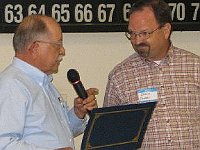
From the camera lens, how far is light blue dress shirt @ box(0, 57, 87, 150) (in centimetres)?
171

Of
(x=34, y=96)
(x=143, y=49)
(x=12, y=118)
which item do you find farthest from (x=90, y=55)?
(x=12, y=118)

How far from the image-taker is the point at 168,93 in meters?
2.33

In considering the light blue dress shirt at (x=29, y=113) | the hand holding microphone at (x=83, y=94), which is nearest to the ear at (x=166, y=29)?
the hand holding microphone at (x=83, y=94)

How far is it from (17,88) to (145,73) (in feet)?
2.68

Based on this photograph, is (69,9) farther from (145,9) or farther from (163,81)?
(163,81)

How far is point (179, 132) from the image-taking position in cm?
229

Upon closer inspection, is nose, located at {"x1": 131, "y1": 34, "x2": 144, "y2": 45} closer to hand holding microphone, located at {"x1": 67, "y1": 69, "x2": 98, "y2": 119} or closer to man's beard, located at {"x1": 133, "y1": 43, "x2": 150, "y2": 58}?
man's beard, located at {"x1": 133, "y1": 43, "x2": 150, "y2": 58}

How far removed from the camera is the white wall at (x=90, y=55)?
9.53 ft

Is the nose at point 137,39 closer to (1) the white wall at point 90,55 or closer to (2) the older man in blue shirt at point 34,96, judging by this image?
(2) the older man in blue shirt at point 34,96

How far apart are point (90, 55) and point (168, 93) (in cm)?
75

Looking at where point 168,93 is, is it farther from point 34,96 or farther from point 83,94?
point 34,96

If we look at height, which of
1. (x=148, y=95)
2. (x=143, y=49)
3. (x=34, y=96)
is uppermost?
(x=143, y=49)

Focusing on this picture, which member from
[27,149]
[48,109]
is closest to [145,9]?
[48,109]

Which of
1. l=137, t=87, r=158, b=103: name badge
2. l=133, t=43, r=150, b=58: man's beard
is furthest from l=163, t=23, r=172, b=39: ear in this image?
l=137, t=87, r=158, b=103: name badge
